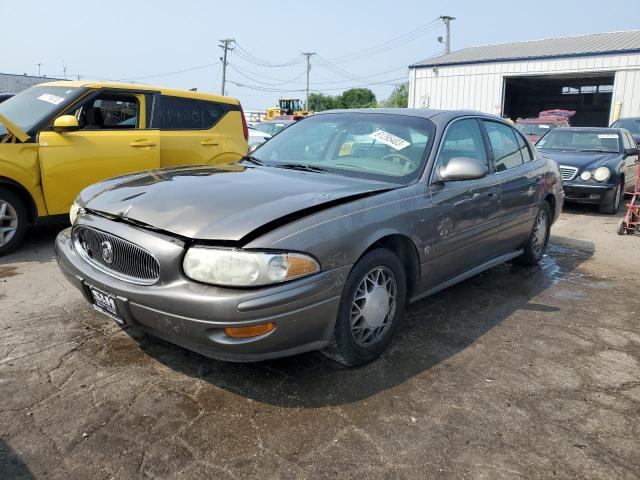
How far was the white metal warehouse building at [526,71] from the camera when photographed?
23828mm

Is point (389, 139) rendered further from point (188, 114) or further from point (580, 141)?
point (580, 141)

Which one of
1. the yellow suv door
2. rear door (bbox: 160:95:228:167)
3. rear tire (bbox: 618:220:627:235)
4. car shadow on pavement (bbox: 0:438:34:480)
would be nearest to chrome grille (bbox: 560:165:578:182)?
rear tire (bbox: 618:220:627:235)

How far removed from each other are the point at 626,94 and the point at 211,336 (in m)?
26.6

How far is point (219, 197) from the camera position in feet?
9.47

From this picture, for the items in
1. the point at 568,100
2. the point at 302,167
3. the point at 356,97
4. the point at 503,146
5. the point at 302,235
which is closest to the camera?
the point at 302,235

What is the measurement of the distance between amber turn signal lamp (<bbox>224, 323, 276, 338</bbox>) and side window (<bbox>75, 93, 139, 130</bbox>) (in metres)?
4.13

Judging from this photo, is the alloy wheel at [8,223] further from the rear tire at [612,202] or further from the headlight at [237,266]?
the rear tire at [612,202]

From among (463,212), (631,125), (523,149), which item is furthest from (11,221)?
(631,125)

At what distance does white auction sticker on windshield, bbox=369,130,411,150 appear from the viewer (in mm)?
3693

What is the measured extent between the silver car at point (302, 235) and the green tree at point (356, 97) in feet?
261

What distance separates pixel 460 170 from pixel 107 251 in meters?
2.21

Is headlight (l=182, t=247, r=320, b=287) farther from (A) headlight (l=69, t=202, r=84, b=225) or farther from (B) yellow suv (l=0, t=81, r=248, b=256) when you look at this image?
(B) yellow suv (l=0, t=81, r=248, b=256)

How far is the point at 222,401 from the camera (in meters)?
2.70

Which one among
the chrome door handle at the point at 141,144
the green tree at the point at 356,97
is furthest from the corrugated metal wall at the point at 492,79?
the green tree at the point at 356,97
